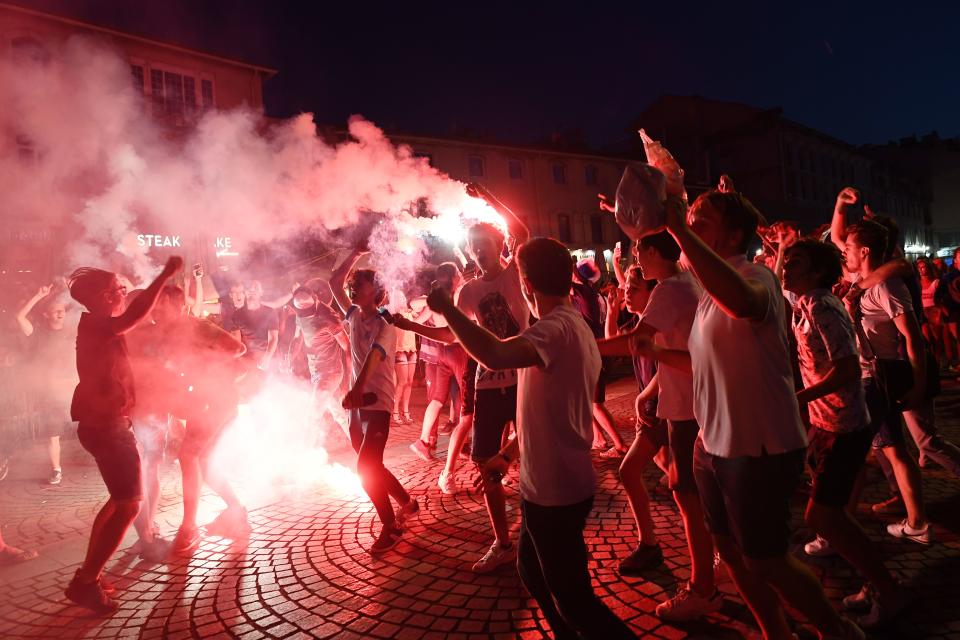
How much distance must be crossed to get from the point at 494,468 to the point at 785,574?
1.30 m

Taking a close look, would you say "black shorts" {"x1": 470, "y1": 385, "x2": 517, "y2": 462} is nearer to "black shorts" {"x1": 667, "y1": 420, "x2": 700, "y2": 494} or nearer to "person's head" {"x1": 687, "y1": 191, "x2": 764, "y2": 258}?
"black shorts" {"x1": 667, "y1": 420, "x2": 700, "y2": 494}

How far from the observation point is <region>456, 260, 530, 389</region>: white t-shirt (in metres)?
4.01

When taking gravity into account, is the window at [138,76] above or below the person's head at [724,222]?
above

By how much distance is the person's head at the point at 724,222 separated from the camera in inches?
95.7

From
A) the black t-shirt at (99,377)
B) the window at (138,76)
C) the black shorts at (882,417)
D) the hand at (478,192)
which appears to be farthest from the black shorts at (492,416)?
the window at (138,76)

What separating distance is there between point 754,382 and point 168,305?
4.70 metres

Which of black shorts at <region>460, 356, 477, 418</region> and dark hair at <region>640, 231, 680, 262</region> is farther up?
dark hair at <region>640, 231, 680, 262</region>

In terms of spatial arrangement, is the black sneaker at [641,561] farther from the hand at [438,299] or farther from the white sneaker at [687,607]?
the hand at [438,299]

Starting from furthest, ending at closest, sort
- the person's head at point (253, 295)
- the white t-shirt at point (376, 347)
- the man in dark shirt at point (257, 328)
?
the person's head at point (253, 295) < the man in dark shirt at point (257, 328) < the white t-shirt at point (376, 347)

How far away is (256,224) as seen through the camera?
13.4 m

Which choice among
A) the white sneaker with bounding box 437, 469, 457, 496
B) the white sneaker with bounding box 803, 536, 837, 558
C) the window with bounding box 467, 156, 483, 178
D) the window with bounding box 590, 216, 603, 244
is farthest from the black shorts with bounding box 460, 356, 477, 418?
the window with bounding box 590, 216, 603, 244

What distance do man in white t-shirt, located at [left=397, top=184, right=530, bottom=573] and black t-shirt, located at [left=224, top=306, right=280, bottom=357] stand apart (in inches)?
219

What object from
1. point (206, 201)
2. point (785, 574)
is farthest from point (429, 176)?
point (785, 574)

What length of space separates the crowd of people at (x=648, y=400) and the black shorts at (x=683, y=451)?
0.01 m
